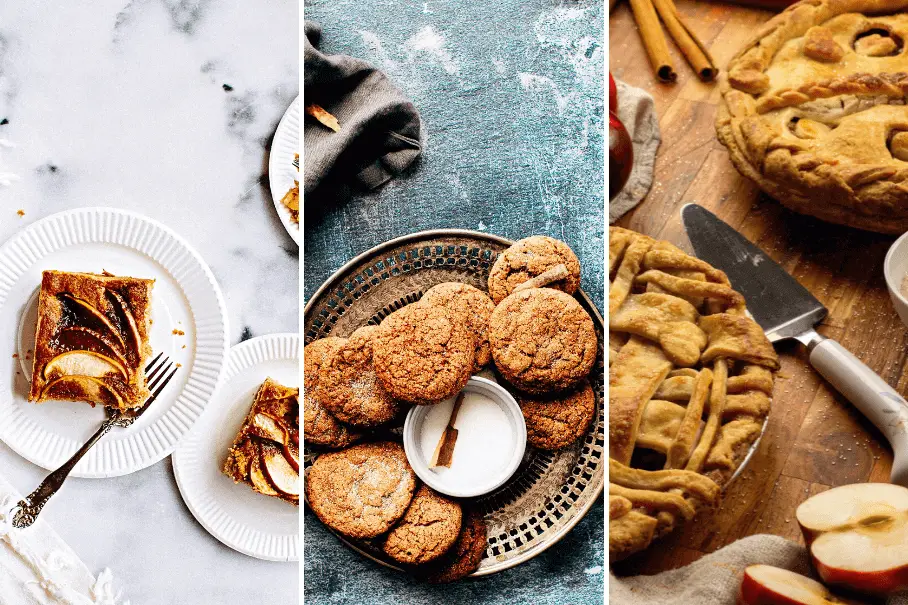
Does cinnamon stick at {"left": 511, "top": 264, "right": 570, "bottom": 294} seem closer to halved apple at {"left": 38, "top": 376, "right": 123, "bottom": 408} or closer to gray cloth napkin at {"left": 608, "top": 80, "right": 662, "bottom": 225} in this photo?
gray cloth napkin at {"left": 608, "top": 80, "right": 662, "bottom": 225}

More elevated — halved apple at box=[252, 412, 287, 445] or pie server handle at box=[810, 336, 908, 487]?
halved apple at box=[252, 412, 287, 445]

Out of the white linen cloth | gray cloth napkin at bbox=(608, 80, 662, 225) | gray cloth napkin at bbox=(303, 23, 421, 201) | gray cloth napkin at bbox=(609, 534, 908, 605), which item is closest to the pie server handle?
gray cloth napkin at bbox=(609, 534, 908, 605)

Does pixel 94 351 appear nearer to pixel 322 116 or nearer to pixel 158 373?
pixel 158 373

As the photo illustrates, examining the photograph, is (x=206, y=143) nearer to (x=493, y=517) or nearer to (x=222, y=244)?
(x=222, y=244)

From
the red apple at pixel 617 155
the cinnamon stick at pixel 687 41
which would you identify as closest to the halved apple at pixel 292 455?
the red apple at pixel 617 155

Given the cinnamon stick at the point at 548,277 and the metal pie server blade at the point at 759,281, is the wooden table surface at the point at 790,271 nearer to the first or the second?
the metal pie server blade at the point at 759,281

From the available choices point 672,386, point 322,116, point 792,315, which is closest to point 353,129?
point 322,116
